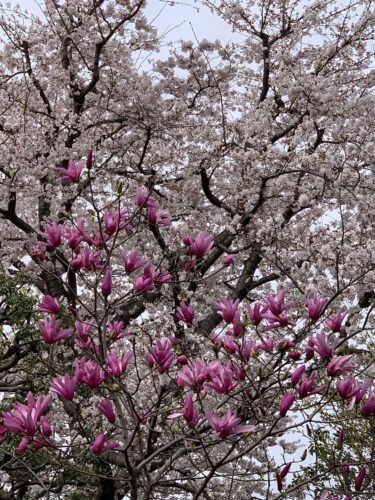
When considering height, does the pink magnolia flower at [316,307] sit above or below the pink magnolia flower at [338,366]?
above

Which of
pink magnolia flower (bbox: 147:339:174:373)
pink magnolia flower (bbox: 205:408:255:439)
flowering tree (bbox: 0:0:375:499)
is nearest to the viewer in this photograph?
pink magnolia flower (bbox: 205:408:255:439)

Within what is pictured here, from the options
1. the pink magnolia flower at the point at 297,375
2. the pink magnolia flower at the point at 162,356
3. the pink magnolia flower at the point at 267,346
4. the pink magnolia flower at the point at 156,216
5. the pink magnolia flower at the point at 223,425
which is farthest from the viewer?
the pink magnolia flower at the point at 156,216

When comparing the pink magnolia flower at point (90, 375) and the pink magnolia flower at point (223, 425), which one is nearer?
the pink magnolia flower at point (223, 425)

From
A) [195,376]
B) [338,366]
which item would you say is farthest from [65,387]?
[338,366]

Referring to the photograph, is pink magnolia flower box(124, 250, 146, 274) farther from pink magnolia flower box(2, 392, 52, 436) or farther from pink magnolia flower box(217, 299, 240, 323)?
pink magnolia flower box(2, 392, 52, 436)

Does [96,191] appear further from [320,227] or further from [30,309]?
[30,309]

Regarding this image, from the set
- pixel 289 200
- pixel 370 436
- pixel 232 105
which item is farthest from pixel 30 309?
pixel 232 105

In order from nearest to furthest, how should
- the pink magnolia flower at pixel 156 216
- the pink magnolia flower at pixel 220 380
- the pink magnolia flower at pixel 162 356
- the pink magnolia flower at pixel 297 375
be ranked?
the pink magnolia flower at pixel 220 380 → the pink magnolia flower at pixel 297 375 → the pink magnolia flower at pixel 162 356 → the pink magnolia flower at pixel 156 216

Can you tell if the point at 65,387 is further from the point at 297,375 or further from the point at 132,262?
the point at 297,375

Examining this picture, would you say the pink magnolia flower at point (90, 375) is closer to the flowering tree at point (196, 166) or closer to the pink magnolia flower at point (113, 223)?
the pink magnolia flower at point (113, 223)

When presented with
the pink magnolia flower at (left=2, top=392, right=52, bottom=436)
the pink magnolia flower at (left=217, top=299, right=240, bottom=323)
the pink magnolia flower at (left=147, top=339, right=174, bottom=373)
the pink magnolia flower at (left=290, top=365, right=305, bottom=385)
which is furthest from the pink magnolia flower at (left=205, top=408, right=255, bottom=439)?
the pink magnolia flower at (left=2, top=392, right=52, bottom=436)

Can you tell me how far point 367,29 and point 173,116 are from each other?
3.33m

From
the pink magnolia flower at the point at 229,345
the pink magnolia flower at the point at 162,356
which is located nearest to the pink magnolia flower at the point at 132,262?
the pink magnolia flower at the point at 162,356

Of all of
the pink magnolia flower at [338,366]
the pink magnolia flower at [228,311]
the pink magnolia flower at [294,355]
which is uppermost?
the pink magnolia flower at [228,311]
